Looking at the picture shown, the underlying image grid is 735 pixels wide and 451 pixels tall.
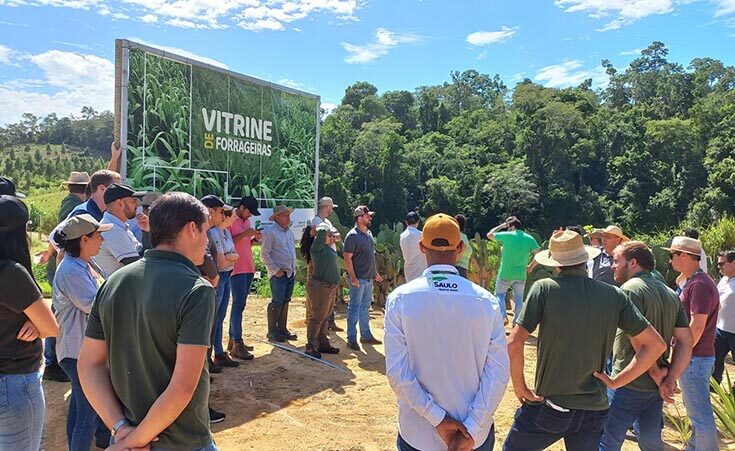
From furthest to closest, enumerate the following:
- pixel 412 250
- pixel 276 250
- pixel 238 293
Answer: pixel 412 250 → pixel 276 250 → pixel 238 293

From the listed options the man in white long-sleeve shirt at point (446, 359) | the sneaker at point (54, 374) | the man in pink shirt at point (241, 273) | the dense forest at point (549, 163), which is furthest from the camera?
the dense forest at point (549, 163)

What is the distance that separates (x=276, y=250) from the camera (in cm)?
628

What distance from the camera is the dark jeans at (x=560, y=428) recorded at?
260 cm

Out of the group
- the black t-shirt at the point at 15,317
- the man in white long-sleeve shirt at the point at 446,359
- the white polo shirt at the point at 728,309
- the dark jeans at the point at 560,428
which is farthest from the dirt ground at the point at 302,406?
the man in white long-sleeve shirt at the point at 446,359

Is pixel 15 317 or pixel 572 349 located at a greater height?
pixel 15 317

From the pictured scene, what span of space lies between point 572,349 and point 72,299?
262 centimetres

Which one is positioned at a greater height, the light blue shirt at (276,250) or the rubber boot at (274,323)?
the light blue shirt at (276,250)

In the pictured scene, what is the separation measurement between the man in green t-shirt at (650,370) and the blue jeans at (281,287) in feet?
13.1

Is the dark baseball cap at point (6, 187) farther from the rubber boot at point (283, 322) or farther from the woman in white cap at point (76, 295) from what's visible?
the rubber boot at point (283, 322)

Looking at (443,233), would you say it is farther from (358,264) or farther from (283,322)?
(283,322)

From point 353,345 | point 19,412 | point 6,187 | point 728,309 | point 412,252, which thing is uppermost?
point 6,187

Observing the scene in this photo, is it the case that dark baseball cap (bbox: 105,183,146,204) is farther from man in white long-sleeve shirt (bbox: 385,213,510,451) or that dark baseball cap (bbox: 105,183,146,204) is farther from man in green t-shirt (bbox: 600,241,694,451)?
man in green t-shirt (bbox: 600,241,694,451)

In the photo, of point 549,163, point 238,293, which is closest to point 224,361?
point 238,293

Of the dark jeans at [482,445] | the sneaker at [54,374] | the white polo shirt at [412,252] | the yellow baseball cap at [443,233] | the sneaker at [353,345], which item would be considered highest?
the yellow baseball cap at [443,233]
